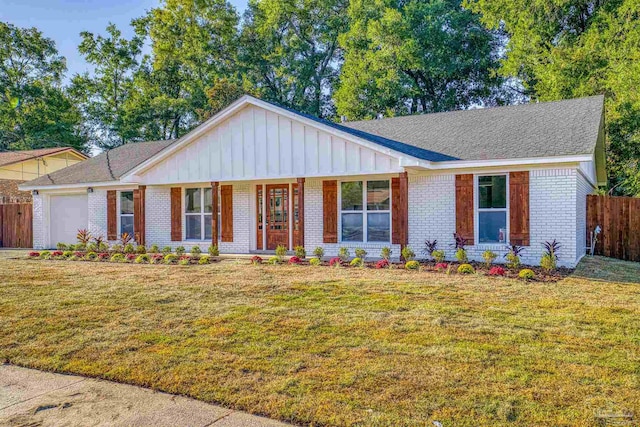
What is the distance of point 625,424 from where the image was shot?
337cm

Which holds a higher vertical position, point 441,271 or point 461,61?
point 461,61

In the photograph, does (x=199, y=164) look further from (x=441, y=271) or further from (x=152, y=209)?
(x=441, y=271)

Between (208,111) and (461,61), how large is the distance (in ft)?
47.1

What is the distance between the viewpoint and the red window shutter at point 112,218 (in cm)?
1616

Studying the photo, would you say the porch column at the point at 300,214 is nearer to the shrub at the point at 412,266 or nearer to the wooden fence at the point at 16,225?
Result: the shrub at the point at 412,266

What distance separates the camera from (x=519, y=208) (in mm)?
11000

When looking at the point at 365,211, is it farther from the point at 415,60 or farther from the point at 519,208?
the point at 415,60

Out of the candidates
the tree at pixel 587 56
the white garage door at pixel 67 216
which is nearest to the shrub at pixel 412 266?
the white garage door at pixel 67 216

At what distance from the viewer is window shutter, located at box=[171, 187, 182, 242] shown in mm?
15211

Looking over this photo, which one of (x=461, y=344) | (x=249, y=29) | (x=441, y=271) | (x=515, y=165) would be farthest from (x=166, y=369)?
(x=249, y=29)

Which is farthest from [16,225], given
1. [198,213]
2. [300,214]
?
[300,214]

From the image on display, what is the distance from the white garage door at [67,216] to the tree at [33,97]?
19.9 metres

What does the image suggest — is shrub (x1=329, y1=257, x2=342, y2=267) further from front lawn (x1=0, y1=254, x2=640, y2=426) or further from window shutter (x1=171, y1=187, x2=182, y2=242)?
window shutter (x1=171, y1=187, x2=182, y2=242)

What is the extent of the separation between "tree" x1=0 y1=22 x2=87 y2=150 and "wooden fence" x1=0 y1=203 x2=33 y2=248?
17.8 m
